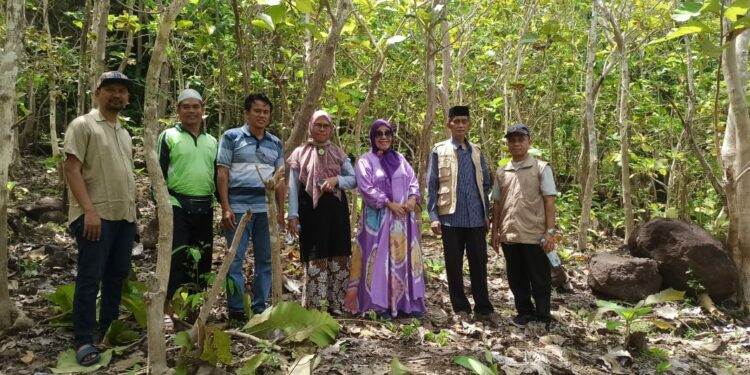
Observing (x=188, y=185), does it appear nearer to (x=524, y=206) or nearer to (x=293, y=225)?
(x=293, y=225)

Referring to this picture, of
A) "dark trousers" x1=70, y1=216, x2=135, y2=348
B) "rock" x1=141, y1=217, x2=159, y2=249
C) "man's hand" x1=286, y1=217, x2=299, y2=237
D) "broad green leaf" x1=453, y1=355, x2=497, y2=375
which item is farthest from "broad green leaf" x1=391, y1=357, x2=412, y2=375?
"rock" x1=141, y1=217, x2=159, y2=249

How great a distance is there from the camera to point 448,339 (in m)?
4.09

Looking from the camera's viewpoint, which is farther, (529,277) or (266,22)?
(529,277)

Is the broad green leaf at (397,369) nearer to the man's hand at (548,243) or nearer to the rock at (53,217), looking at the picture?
the man's hand at (548,243)

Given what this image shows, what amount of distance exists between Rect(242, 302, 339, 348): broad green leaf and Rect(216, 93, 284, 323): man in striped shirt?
629mm

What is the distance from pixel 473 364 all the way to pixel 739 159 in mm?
3537

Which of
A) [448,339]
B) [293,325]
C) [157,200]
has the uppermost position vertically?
[157,200]

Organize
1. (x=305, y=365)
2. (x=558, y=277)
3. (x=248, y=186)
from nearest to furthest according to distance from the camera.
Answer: (x=305, y=365) < (x=248, y=186) < (x=558, y=277)

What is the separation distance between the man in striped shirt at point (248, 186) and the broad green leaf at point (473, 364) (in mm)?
1555

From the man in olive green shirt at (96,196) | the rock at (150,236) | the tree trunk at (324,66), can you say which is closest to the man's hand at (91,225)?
the man in olive green shirt at (96,196)

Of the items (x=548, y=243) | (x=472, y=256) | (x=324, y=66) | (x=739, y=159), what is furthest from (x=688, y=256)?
(x=324, y=66)

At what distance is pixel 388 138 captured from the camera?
4.52m

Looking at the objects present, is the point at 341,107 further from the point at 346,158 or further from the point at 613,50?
the point at 613,50

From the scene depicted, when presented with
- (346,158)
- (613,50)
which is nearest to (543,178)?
(346,158)
